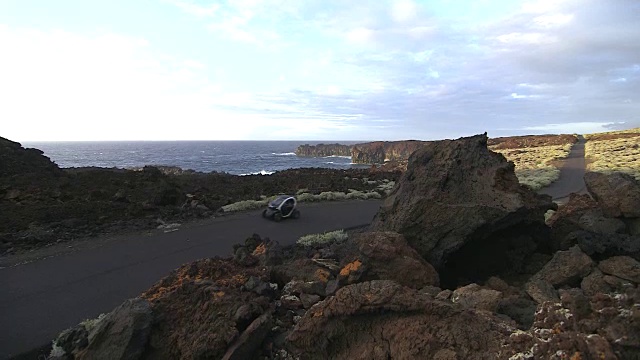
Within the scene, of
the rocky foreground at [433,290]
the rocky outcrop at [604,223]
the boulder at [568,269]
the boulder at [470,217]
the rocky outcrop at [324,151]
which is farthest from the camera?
the rocky outcrop at [324,151]

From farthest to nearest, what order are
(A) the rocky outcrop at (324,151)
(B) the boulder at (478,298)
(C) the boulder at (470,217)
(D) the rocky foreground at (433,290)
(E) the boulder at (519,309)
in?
(A) the rocky outcrop at (324,151) → (C) the boulder at (470,217) → (B) the boulder at (478,298) → (E) the boulder at (519,309) → (D) the rocky foreground at (433,290)

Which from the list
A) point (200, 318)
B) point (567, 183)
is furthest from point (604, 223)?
point (567, 183)

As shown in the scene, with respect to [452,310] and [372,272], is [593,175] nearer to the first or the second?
[372,272]

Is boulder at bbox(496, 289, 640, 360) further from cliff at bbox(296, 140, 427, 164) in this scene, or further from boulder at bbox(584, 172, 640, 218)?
cliff at bbox(296, 140, 427, 164)

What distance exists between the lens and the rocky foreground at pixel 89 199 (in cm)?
1210

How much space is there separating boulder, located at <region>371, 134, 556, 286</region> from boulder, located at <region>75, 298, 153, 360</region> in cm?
417

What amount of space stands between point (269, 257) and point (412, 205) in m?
2.77

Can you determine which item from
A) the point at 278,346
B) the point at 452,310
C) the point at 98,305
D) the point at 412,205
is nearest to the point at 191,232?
the point at 98,305

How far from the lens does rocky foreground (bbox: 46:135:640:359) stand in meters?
3.33

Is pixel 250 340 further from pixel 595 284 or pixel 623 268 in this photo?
pixel 623 268

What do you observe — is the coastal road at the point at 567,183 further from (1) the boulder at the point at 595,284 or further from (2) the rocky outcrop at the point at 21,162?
(2) the rocky outcrop at the point at 21,162

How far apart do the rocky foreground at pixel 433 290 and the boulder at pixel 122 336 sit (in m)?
0.01

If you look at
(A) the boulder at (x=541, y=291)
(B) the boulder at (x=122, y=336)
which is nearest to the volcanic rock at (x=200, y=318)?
(B) the boulder at (x=122, y=336)

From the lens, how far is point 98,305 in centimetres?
689
